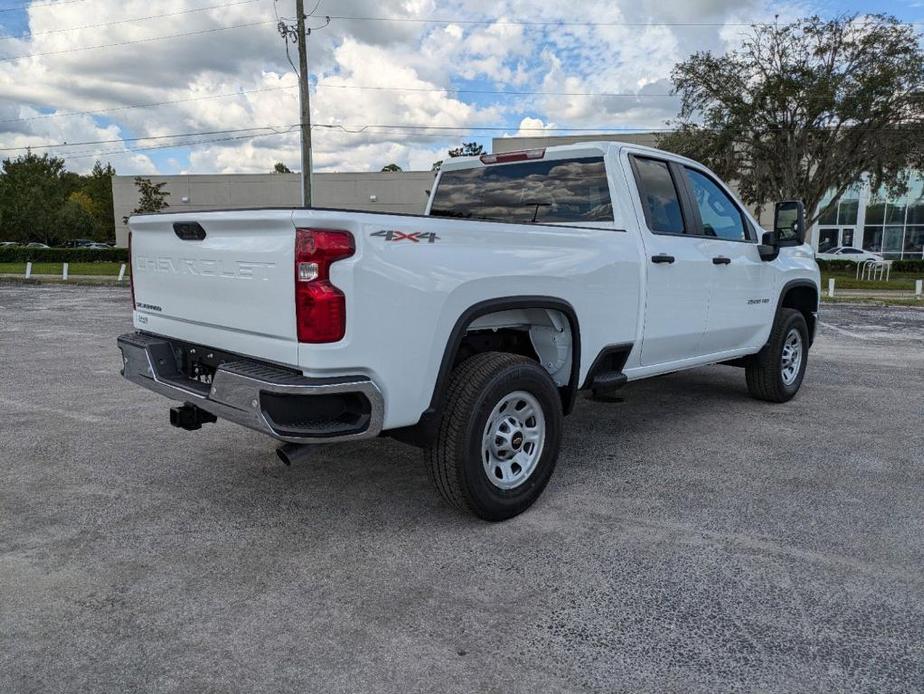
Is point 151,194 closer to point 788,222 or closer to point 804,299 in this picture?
point 804,299

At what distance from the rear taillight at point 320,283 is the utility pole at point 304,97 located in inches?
786

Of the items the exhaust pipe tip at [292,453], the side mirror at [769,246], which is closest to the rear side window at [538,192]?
the side mirror at [769,246]

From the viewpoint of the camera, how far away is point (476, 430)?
11.3 feet

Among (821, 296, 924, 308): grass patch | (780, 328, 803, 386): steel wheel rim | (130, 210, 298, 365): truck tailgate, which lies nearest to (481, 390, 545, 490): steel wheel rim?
(130, 210, 298, 365): truck tailgate

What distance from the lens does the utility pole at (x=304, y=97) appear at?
22.5 meters

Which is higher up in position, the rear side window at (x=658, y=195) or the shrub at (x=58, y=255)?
the rear side window at (x=658, y=195)

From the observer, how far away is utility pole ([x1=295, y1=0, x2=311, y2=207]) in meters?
22.5

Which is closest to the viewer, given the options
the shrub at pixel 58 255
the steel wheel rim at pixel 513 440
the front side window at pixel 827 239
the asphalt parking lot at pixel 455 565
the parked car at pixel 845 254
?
the asphalt parking lot at pixel 455 565

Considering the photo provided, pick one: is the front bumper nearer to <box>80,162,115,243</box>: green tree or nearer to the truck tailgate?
the truck tailgate

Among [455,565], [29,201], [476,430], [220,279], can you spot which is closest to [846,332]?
[476,430]

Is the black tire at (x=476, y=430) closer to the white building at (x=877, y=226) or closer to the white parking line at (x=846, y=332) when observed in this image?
the white parking line at (x=846, y=332)

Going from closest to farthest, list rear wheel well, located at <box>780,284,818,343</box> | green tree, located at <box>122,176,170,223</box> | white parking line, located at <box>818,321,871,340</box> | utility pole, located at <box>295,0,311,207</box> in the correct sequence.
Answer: rear wheel well, located at <box>780,284,818,343</box> < white parking line, located at <box>818,321,871,340</box> < utility pole, located at <box>295,0,311,207</box> < green tree, located at <box>122,176,170,223</box>

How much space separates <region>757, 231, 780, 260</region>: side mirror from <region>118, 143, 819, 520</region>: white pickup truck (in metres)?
0.22

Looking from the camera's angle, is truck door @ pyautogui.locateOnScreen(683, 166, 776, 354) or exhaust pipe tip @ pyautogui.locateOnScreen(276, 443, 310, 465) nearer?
exhaust pipe tip @ pyautogui.locateOnScreen(276, 443, 310, 465)
